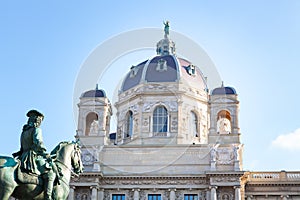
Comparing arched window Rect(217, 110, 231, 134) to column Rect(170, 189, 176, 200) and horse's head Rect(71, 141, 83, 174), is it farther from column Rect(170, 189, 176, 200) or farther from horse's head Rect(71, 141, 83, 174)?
horse's head Rect(71, 141, 83, 174)

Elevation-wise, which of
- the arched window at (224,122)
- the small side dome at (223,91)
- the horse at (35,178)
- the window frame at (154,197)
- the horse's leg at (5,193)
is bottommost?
the horse's leg at (5,193)

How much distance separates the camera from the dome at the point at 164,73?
1966 inches

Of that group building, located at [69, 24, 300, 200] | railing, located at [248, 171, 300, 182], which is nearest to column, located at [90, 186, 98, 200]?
building, located at [69, 24, 300, 200]

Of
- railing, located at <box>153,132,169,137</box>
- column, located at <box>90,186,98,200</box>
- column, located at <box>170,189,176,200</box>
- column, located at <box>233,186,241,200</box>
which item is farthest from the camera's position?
railing, located at <box>153,132,169,137</box>

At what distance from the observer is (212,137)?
4306 centimetres

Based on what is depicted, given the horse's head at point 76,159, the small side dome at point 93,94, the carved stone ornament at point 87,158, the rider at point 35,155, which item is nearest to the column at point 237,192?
the carved stone ornament at point 87,158

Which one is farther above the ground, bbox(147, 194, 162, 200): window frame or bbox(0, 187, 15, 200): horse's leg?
bbox(147, 194, 162, 200): window frame

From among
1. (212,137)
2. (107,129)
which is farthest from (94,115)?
(212,137)

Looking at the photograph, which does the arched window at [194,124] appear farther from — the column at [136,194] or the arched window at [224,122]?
the column at [136,194]

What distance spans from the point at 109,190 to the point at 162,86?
12268 mm

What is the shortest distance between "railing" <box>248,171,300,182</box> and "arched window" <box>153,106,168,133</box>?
902cm

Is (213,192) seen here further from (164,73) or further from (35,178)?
(35,178)

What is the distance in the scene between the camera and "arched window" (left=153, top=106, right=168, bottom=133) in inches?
1856

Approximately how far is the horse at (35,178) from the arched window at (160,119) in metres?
33.2
